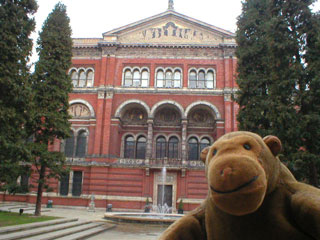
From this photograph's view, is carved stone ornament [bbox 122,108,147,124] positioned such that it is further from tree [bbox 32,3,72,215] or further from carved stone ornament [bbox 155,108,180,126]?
tree [bbox 32,3,72,215]

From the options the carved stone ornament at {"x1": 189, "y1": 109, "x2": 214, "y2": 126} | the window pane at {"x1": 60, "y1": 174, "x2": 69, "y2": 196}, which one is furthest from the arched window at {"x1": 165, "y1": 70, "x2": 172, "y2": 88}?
the window pane at {"x1": 60, "y1": 174, "x2": 69, "y2": 196}

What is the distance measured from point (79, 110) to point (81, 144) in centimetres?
328

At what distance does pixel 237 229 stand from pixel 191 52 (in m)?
25.9

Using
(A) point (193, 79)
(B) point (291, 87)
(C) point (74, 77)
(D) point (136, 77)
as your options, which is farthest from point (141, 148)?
(B) point (291, 87)

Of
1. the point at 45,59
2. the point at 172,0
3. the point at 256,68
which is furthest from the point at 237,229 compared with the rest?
the point at 172,0

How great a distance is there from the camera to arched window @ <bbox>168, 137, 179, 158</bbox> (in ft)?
87.5

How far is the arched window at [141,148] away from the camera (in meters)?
26.7

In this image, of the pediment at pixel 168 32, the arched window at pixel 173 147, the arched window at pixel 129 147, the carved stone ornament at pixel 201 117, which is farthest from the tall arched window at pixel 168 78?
the arched window at pixel 129 147

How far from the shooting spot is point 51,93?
1656 cm

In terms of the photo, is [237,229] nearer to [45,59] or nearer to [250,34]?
[250,34]

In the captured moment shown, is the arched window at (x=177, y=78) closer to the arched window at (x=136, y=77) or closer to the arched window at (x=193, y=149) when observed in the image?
the arched window at (x=136, y=77)

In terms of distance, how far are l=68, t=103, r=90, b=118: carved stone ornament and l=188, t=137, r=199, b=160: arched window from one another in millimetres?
10231

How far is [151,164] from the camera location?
Result: 24078 millimetres

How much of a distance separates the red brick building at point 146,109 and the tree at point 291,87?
12436 millimetres
